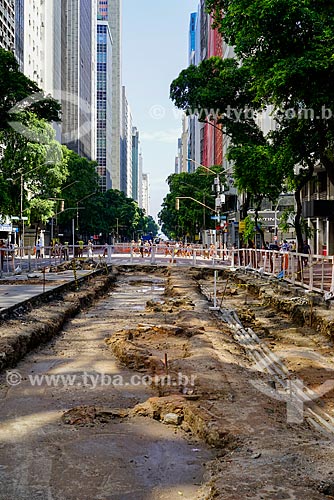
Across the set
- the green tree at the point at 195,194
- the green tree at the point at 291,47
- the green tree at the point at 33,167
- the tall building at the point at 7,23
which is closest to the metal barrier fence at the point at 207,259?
the green tree at the point at 291,47

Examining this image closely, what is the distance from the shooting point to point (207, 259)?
4616cm

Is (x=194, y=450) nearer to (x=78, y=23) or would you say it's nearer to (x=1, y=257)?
(x=1, y=257)

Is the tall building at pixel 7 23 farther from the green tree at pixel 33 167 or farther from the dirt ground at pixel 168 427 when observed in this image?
the dirt ground at pixel 168 427

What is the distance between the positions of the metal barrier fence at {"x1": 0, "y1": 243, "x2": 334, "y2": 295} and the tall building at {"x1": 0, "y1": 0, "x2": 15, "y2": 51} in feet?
98.3

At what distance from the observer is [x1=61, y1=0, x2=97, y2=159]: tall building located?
123 meters

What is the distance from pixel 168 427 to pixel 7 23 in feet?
240

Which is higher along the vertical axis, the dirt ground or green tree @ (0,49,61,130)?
green tree @ (0,49,61,130)

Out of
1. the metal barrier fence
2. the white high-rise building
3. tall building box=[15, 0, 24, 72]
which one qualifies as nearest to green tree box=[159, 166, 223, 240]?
the white high-rise building

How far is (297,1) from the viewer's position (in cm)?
1758

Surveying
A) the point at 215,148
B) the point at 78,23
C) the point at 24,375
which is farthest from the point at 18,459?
the point at 78,23

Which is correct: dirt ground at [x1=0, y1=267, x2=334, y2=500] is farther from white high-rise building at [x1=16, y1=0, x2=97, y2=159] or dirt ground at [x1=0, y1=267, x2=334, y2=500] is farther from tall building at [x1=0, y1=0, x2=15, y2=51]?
white high-rise building at [x1=16, y1=0, x2=97, y2=159]

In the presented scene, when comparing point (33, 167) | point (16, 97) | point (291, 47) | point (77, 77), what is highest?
point (77, 77)

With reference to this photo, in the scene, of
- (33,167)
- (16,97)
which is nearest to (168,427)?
(16,97)

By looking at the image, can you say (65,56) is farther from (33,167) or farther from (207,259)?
(207,259)
